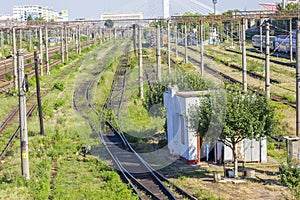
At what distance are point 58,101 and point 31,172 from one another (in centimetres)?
1403

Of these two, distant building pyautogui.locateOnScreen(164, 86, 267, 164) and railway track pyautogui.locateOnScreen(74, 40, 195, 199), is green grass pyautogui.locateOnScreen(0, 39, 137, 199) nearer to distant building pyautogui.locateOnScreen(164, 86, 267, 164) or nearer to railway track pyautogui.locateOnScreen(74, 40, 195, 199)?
railway track pyautogui.locateOnScreen(74, 40, 195, 199)

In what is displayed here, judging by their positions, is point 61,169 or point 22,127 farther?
point 61,169

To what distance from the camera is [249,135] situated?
43.9 ft

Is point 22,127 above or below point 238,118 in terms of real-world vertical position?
below

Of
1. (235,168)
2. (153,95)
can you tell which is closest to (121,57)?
(153,95)

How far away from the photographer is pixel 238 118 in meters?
13.3

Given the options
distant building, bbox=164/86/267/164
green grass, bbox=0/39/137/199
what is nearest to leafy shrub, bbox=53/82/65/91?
green grass, bbox=0/39/137/199

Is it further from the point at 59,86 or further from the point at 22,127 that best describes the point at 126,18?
the point at 22,127

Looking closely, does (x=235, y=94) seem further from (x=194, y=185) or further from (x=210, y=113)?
(x=194, y=185)

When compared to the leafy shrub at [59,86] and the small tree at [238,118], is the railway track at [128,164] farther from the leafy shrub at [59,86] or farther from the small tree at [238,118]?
the leafy shrub at [59,86]

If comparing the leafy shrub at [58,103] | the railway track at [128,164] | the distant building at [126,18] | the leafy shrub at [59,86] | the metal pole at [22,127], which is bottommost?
the railway track at [128,164]

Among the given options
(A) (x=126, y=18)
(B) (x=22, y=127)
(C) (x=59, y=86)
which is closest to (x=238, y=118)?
(B) (x=22, y=127)

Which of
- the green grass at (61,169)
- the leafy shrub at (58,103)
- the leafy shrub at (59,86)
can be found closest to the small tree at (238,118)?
the green grass at (61,169)

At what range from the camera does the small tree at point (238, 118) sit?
13289mm
